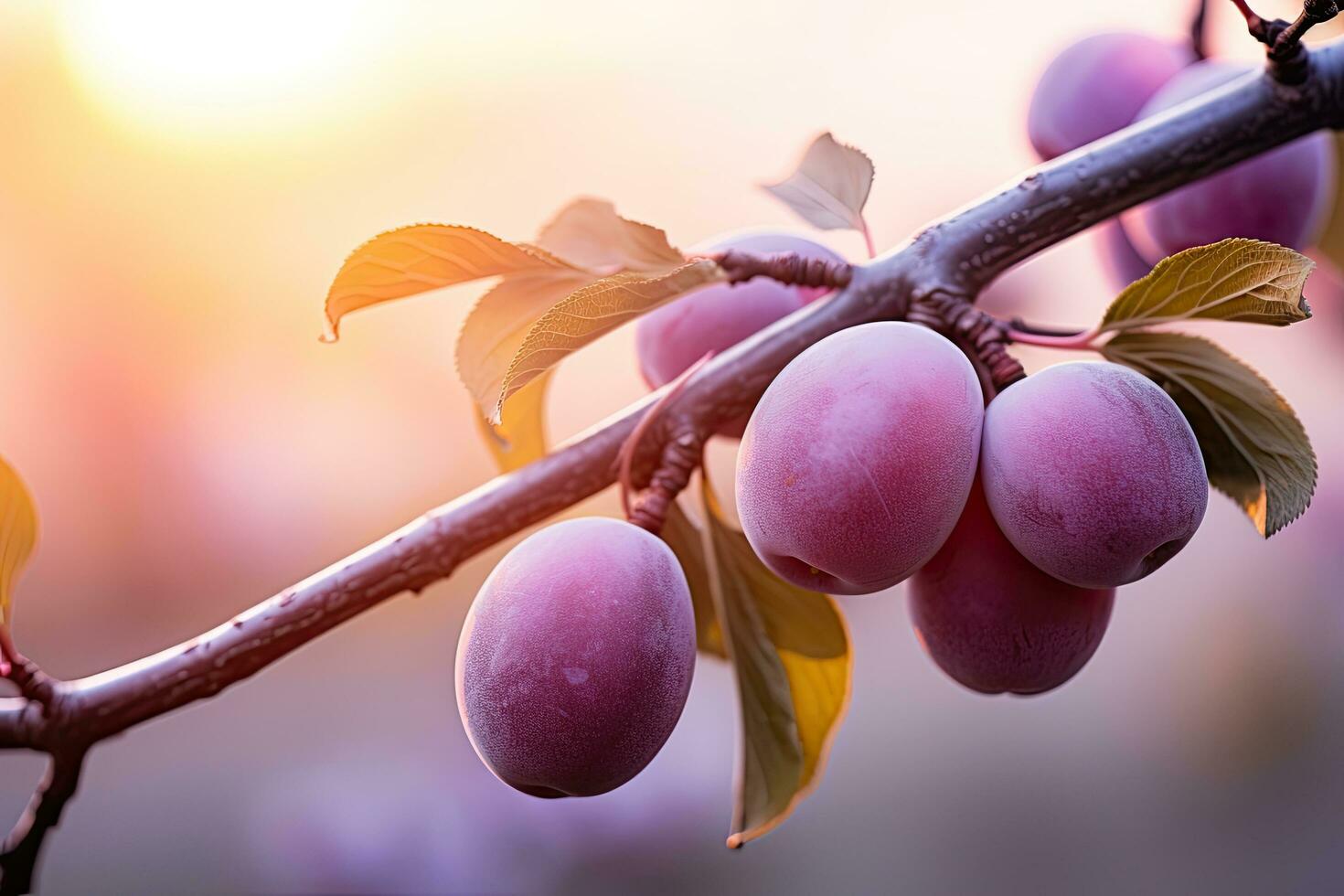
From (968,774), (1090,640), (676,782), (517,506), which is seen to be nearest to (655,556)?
(517,506)

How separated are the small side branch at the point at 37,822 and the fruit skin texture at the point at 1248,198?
62 centimetres

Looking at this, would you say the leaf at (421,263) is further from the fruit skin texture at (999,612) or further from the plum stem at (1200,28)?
the plum stem at (1200,28)

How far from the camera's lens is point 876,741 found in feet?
8.61

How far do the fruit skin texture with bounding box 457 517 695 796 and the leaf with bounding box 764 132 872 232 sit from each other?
0.20 meters

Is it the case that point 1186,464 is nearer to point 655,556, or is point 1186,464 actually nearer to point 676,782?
point 655,556

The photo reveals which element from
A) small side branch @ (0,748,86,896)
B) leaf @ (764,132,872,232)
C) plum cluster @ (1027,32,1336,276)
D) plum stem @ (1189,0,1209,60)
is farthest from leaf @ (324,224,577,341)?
plum stem @ (1189,0,1209,60)

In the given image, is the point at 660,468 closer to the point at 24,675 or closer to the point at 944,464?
the point at 944,464

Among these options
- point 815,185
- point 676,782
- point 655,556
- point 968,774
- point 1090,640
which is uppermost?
point 815,185

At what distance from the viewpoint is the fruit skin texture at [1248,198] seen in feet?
1.83

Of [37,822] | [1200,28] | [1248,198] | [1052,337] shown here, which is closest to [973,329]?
[1052,337]

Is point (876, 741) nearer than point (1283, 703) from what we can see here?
No

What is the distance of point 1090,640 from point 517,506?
0.26 meters

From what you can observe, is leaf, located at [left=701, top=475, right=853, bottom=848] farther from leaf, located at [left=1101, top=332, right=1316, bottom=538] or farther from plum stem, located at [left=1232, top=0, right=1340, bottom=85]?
plum stem, located at [left=1232, top=0, right=1340, bottom=85]

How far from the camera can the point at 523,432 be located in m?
0.58
